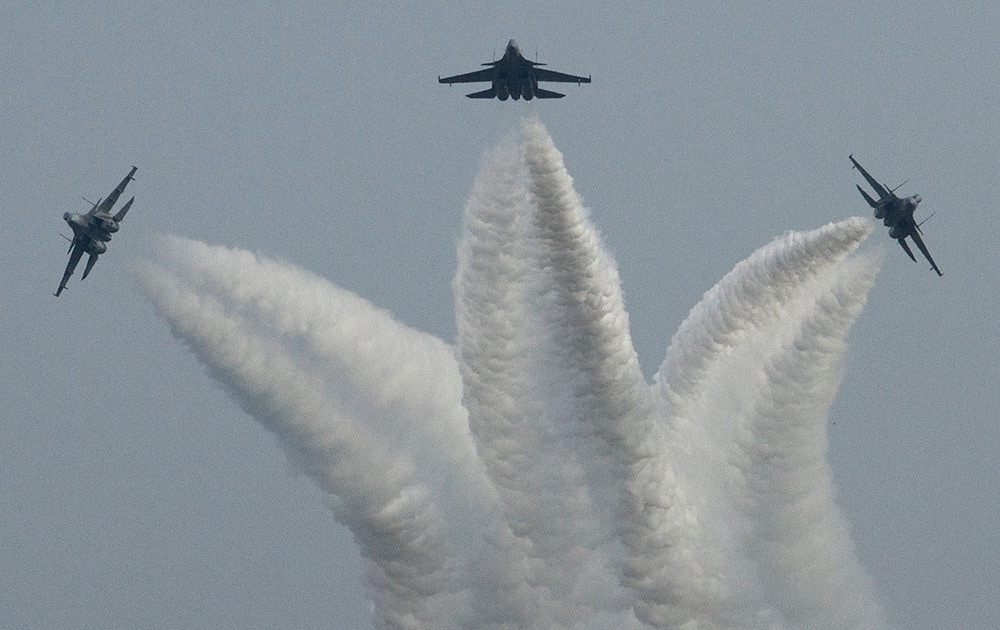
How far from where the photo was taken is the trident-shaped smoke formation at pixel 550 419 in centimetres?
11819

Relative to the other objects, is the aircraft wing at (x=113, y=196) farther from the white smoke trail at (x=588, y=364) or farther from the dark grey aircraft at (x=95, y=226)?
the white smoke trail at (x=588, y=364)

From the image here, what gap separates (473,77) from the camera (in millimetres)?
116062

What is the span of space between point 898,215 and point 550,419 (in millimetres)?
17257

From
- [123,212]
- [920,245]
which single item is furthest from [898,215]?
[123,212]

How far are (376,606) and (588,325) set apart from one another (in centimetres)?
1651

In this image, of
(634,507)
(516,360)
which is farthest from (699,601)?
(516,360)

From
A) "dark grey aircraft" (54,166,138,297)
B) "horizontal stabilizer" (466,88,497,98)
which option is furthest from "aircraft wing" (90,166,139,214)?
"horizontal stabilizer" (466,88,497,98)

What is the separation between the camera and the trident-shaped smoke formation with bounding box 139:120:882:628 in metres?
118

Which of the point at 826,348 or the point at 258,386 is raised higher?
the point at 826,348

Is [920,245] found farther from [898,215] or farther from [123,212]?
[123,212]

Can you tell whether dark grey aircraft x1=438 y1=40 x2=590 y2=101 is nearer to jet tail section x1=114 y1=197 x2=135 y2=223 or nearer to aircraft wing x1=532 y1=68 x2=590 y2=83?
aircraft wing x1=532 y1=68 x2=590 y2=83

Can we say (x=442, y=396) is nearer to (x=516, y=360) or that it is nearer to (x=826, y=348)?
(x=516, y=360)

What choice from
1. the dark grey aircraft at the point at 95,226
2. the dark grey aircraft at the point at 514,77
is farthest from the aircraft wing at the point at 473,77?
the dark grey aircraft at the point at 95,226

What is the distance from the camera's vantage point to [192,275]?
394ft
